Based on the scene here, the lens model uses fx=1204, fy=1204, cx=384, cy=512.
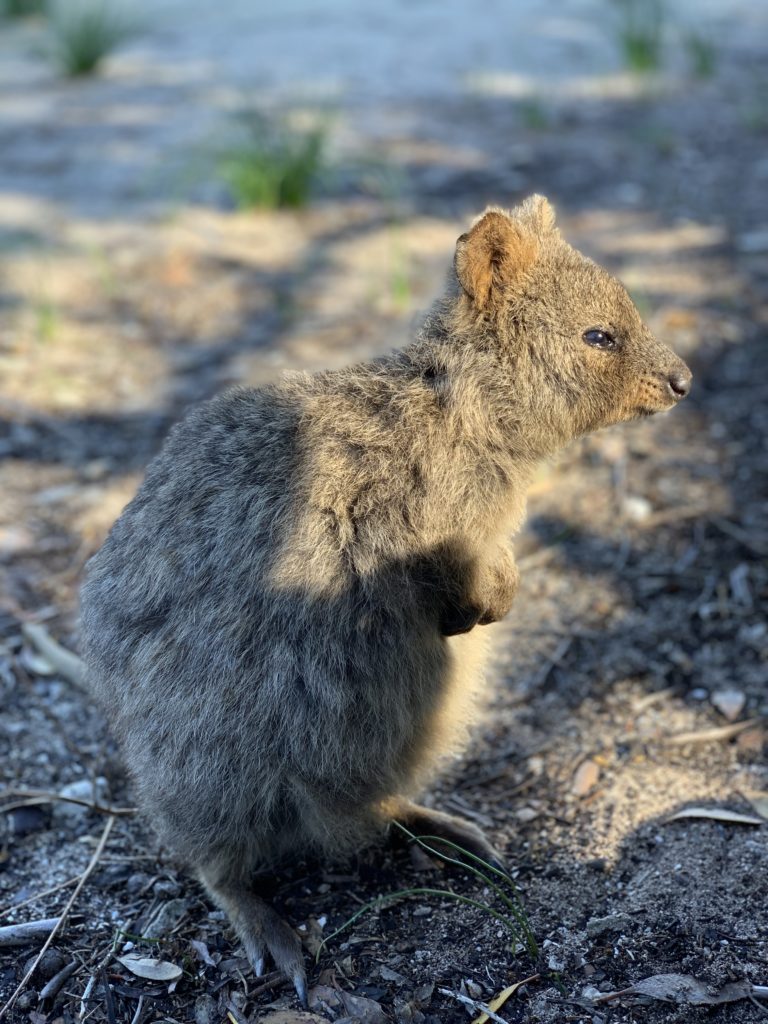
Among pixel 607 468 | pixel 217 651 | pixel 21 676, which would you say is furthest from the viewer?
pixel 607 468

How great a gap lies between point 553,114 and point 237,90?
89.7 inches

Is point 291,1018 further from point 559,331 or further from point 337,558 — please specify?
point 559,331

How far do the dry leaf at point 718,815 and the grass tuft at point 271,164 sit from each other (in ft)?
15.0

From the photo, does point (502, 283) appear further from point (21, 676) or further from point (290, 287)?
point (290, 287)

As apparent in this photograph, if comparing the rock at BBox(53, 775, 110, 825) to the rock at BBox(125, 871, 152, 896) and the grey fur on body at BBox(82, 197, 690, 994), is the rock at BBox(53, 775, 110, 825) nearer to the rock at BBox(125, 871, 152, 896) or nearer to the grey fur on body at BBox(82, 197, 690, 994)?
the rock at BBox(125, 871, 152, 896)

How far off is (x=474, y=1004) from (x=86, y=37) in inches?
327

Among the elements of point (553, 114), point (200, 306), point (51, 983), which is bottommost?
point (51, 983)

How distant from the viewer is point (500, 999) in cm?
259

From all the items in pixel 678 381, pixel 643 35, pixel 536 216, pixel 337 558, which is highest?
pixel 536 216

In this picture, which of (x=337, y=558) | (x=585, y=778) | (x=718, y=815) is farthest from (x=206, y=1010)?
(x=718, y=815)

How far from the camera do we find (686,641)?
3900mm

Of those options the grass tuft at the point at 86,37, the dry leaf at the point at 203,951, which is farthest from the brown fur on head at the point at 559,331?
the grass tuft at the point at 86,37

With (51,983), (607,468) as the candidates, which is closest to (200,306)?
(607,468)

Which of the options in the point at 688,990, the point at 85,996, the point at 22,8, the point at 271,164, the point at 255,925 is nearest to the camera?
the point at 688,990
